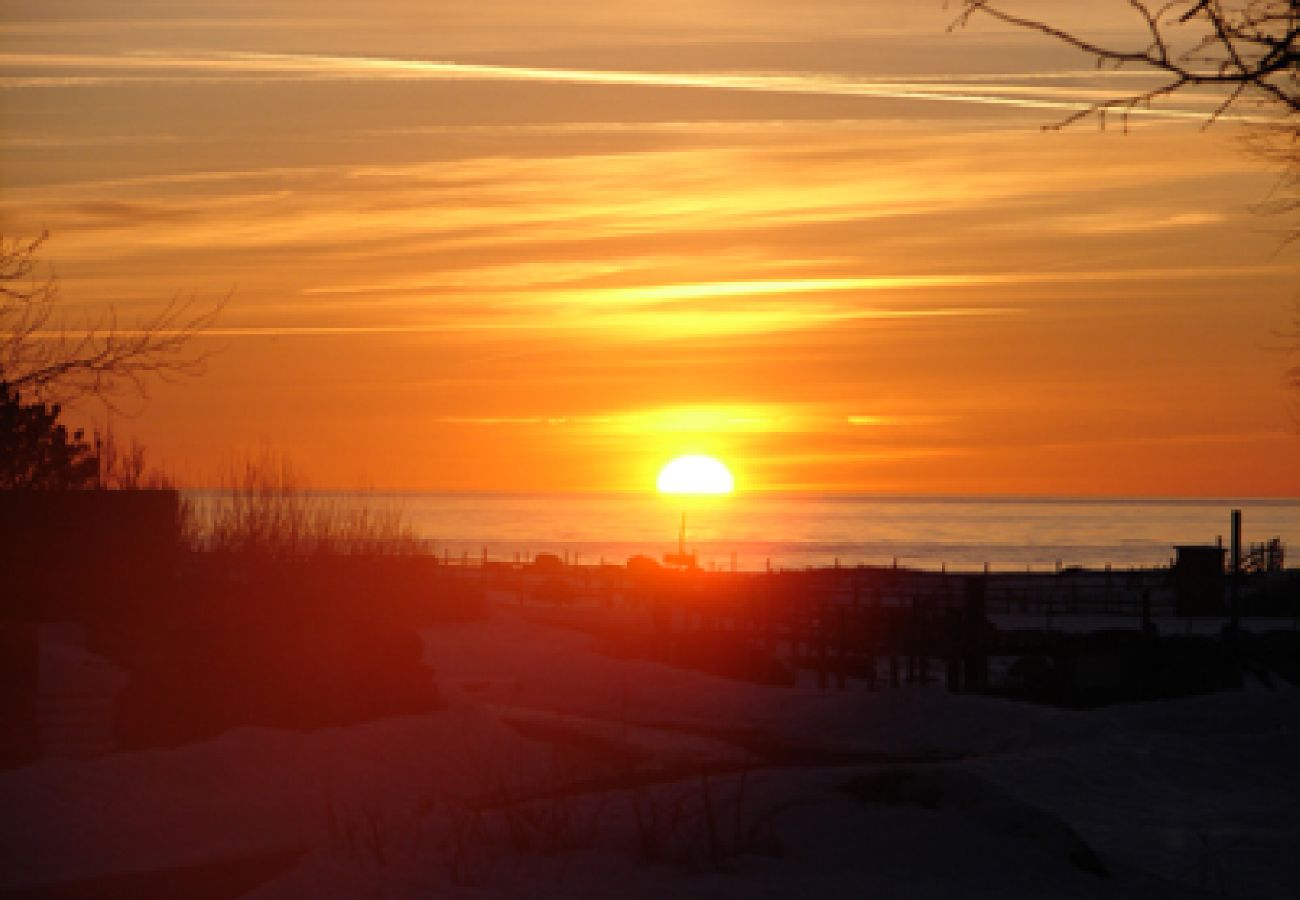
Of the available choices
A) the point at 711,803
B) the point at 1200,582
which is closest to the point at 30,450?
the point at 711,803

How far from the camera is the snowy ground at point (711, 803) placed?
42.0ft

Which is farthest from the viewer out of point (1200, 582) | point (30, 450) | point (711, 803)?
point (1200, 582)

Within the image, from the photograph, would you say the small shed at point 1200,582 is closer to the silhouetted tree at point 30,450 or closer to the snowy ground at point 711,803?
the snowy ground at point 711,803

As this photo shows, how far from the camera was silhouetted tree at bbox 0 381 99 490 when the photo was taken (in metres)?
17.4

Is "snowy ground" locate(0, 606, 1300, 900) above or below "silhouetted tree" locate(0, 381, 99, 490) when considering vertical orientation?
below

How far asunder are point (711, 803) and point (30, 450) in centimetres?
1228

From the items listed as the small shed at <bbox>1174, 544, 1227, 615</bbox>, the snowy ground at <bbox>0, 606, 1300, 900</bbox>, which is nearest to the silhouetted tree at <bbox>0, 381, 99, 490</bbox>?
the snowy ground at <bbox>0, 606, 1300, 900</bbox>

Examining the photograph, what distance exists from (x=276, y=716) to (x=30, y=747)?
380 cm

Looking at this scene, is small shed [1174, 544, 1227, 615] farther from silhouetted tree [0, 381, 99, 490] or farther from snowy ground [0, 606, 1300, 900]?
silhouetted tree [0, 381, 99, 490]

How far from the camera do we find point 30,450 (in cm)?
2170

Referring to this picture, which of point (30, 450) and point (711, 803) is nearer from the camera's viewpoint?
point (711, 803)

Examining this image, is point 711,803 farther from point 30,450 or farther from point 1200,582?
point 1200,582

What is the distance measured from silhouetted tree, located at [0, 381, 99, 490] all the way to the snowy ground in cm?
394

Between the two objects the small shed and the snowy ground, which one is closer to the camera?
the snowy ground
